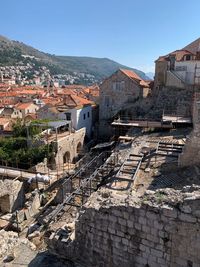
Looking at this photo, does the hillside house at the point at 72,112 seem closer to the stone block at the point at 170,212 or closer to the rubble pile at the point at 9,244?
the rubble pile at the point at 9,244

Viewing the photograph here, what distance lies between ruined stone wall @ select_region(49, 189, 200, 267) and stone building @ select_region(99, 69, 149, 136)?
2507 cm

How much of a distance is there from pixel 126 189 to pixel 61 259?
14.6 ft

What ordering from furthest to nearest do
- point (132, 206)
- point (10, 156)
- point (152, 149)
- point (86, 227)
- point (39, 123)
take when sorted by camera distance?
point (39, 123), point (10, 156), point (152, 149), point (86, 227), point (132, 206)

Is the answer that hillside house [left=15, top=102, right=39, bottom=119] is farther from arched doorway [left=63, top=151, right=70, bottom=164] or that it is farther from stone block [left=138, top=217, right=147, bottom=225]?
stone block [left=138, top=217, right=147, bottom=225]

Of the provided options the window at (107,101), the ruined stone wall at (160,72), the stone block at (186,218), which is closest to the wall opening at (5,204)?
the stone block at (186,218)

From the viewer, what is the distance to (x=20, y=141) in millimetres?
24391

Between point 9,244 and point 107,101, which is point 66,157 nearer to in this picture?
point 107,101

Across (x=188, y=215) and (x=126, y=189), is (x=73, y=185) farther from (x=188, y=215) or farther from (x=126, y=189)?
(x=188, y=215)

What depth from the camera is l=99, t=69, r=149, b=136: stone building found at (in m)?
30.6

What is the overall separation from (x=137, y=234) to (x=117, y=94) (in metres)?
26.7

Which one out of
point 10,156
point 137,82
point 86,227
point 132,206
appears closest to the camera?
point 132,206

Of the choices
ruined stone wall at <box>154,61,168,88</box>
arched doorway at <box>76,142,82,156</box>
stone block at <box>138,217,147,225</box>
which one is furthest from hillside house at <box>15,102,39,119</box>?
stone block at <box>138,217,147,225</box>

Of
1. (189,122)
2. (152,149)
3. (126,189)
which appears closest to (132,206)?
(126,189)

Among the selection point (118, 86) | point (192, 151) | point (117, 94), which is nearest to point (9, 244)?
point (192, 151)
